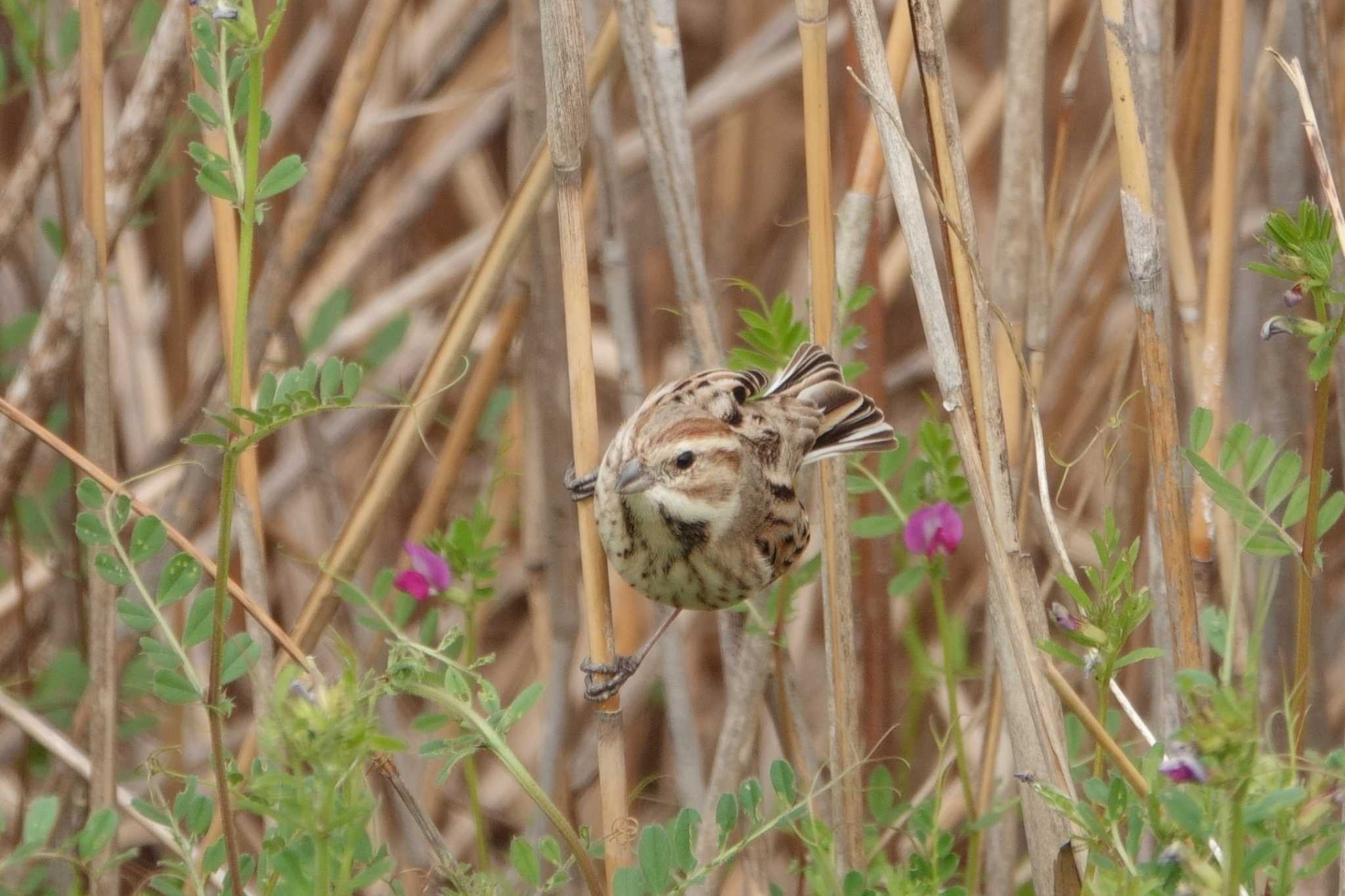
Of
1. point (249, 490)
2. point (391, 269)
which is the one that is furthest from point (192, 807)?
point (391, 269)

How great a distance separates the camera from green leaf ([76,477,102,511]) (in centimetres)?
171

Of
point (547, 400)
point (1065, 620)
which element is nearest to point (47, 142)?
point (547, 400)

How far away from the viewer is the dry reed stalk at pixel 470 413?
269cm

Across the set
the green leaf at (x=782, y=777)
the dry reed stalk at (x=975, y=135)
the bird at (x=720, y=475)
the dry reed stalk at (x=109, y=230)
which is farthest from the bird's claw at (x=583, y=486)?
the dry reed stalk at (x=975, y=135)

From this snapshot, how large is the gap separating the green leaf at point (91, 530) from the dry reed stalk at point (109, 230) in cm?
65

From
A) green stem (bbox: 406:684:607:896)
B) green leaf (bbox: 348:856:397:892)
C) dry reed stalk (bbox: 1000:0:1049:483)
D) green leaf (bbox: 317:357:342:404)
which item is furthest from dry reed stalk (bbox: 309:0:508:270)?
green stem (bbox: 406:684:607:896)

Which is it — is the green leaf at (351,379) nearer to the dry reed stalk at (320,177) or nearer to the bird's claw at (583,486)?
the bird's claw at (583,486)

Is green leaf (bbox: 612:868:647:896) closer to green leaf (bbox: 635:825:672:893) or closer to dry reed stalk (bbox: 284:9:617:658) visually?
green leaf (bbox: 635:825:672:893)

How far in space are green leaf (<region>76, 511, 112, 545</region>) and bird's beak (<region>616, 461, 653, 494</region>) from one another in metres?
0.76

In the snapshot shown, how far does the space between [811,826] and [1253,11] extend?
5.85ft

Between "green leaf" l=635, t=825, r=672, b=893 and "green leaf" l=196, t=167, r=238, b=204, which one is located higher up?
"green leaf" l=196, t=167, r=238, b=204

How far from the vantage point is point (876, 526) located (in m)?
2.64

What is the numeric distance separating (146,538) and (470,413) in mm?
969

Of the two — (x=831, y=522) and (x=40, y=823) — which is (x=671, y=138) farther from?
(x=40, y=823)
